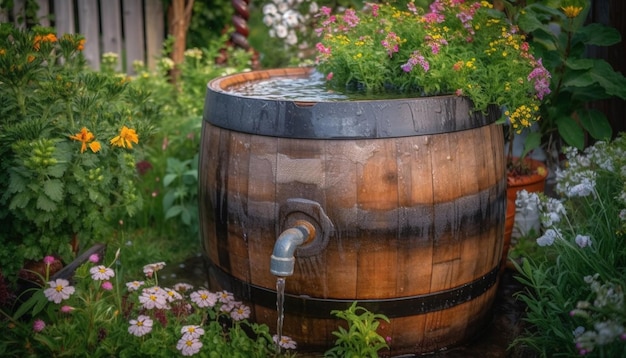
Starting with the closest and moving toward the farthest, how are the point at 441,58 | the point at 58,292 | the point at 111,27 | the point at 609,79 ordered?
1. the point at 58,292
2. the point at 441,58
3. the point at 609,79
4. the point at 111,27

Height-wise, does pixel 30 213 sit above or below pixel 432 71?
below

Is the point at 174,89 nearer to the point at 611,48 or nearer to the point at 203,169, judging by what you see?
the point at 203,169

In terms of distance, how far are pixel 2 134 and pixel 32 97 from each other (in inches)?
7.9

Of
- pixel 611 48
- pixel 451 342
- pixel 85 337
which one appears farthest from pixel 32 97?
pixel 611 48

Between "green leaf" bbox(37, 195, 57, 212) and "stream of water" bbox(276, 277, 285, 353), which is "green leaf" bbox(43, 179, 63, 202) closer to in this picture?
"green leaf" bbox(37, 195, 57, 212)

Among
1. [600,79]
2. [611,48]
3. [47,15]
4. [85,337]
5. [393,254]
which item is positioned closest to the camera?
[85,337]

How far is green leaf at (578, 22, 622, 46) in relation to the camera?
3.18 m

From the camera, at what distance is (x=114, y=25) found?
5.51 m

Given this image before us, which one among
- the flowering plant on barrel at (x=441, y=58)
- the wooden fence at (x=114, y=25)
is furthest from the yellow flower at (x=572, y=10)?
the wooden fence at (x=114, y=25)

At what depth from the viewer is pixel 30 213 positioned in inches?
103

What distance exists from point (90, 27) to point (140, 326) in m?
3.80

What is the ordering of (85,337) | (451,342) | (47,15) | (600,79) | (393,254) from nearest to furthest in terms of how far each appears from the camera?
1. (85,337)
2. (393,254)
3. (451,342)
4. (600,79)
5. (47,15)

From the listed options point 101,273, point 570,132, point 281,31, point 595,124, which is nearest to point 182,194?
point 101,273

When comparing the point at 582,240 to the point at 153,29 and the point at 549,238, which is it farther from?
the point at 153,29
